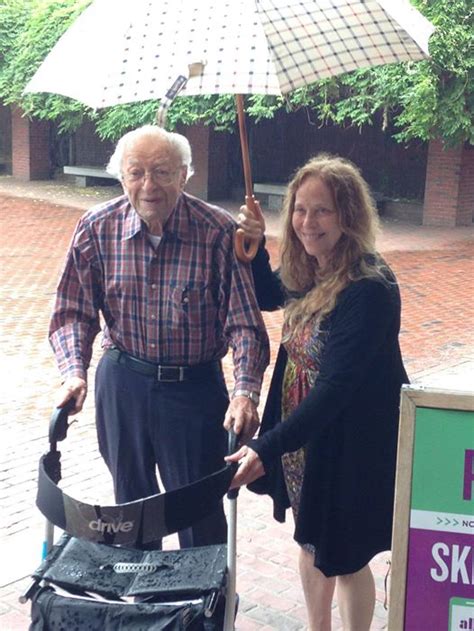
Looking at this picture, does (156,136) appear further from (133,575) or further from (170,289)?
(133,575)

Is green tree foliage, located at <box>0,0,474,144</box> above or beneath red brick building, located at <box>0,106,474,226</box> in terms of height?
above

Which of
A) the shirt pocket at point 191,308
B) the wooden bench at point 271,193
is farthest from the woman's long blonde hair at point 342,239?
the wooden bench at point 271,193

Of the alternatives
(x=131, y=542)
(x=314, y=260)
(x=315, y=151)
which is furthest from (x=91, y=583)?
(x=315, y=151)

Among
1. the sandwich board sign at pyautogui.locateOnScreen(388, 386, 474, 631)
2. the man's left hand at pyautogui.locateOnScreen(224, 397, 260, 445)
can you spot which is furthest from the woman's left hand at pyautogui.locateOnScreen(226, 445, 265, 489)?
the sandwich board sign at pyautogui.locateOnScreen(388, 386, 474, 631)

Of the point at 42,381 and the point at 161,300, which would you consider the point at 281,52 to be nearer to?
the point at 161,300

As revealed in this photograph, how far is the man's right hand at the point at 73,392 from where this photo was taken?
3100 mm

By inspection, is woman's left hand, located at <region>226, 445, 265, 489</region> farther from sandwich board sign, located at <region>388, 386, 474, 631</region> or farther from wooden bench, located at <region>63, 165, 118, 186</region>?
wooden bench, located at <region>63, 165, 118, 186</region>

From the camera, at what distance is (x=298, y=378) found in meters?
3.06

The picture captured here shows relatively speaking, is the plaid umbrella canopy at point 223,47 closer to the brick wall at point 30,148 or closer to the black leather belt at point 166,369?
the black leather belt at point 166,369

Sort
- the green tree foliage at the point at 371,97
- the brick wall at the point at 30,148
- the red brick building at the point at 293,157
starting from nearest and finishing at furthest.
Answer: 1. the green tree foliage at the point at 371,97
2. the red brick building at the point at 293,157
3. the brick wall at the point at 30,148

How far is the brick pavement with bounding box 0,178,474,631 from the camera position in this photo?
4.18 m

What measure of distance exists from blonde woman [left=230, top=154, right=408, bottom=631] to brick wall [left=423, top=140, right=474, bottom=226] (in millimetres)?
14629

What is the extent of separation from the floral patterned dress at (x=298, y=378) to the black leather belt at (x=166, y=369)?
29 cm

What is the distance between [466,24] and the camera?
15125mm
